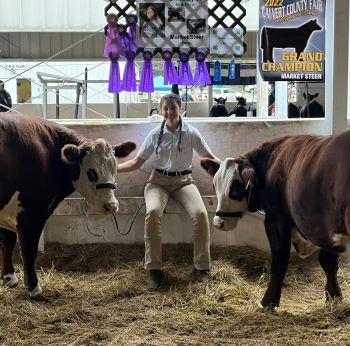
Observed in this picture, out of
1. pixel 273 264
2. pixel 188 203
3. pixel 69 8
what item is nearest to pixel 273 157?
pixel 273 264

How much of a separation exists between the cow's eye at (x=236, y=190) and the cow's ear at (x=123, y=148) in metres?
0.96

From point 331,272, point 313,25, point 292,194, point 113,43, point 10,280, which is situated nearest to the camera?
point 292,194

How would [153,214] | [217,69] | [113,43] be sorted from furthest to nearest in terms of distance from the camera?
[217,69]
[113,43]
[153,214]

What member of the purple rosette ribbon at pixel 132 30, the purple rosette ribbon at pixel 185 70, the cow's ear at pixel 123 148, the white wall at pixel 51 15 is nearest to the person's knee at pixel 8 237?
the cow's ear at pixel 123 148

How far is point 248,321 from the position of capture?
3.38 m

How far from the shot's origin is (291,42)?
5.13 metres

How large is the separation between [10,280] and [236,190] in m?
1.88

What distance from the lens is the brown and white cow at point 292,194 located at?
9.90ft

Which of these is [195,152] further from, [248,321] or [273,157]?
[248,321]

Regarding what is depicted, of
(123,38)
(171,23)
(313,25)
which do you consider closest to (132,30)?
(123,38)

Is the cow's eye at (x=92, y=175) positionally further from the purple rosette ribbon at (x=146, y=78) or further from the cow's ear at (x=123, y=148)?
the purple rosette ribbon at (x=146, y=78)

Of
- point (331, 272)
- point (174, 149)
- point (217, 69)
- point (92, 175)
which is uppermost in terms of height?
point (217, 69)

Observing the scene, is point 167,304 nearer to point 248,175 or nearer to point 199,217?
point 199,217

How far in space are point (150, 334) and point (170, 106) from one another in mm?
2012
